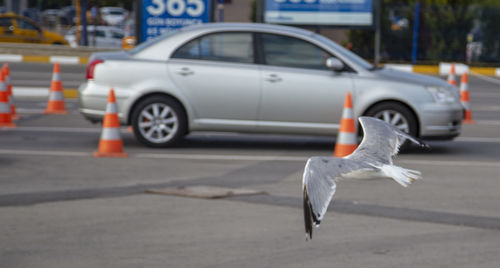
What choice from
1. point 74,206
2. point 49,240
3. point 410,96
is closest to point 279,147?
point 410,96

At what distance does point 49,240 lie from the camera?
596 cm

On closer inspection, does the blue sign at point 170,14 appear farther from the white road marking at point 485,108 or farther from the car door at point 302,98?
the car door at point 302,98

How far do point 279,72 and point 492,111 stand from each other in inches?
285

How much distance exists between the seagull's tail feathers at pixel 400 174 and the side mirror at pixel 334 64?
5.91 meters

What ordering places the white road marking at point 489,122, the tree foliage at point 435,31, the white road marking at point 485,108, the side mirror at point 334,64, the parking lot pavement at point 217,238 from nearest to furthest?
the parking lot pavement at point 217,238 < the side mirror at point 334,64 < the white road marking at point 489,122 < the white road marking at point 485,108 < the tree foliage at point 435,31

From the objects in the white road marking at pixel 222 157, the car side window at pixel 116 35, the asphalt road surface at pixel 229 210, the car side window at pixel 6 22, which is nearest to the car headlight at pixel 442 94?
the asphalt road surface at pixel 229 210

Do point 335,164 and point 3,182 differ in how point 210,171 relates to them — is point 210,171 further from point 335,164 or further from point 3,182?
point 335,164

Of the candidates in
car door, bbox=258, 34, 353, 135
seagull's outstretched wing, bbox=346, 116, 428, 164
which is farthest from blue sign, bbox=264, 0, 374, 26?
seagull's outstretched wing, bbox=346, 116, 428, 164

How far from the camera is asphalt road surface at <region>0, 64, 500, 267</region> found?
18.4 feet

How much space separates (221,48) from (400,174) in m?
6.77

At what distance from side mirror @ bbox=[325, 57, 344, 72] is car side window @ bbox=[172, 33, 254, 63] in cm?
97

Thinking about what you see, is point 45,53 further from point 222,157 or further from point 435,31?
point 222,157

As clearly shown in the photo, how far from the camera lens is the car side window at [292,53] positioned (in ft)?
35.5

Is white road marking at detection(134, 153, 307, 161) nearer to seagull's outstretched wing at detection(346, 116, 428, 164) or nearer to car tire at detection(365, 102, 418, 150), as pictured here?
car tire at detection(365, 102, 418, 150)
